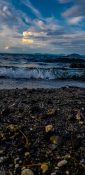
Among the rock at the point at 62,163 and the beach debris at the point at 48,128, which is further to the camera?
the beach debris at the point at 48,128

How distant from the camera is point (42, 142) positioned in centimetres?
534

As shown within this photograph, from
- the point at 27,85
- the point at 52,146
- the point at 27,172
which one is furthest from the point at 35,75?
the point at 27,172

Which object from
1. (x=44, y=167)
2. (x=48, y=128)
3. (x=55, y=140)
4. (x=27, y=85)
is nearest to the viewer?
(x=44, y=167)

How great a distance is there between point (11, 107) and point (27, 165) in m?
3.59

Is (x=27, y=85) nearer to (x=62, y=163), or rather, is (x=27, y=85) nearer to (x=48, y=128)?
(x=48, y=128)

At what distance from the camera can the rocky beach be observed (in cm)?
451

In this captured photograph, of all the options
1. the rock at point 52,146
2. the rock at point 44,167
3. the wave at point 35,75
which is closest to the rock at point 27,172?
the rock at point 44,167

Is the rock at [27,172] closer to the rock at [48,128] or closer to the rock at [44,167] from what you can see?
the rock at [44,167]

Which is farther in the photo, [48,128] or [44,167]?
[48,128]

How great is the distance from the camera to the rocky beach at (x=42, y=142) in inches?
178

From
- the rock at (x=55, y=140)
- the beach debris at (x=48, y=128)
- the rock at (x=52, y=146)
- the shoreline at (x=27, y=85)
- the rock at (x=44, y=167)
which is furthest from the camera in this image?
the shoreline at (x=27, y=85)

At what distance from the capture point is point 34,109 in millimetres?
7625

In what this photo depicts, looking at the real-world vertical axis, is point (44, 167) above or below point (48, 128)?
below

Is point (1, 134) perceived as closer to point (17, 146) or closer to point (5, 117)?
point (17, 146)
